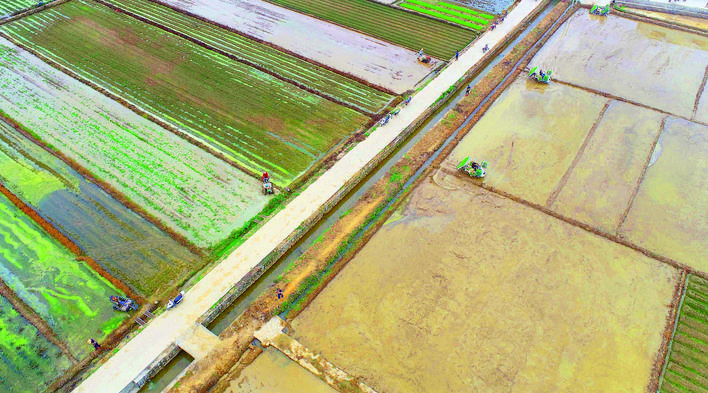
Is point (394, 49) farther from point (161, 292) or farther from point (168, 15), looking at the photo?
point (161, 292)

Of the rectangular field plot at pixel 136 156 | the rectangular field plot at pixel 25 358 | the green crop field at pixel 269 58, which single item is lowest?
the rectangular field plot at pixel 25 358

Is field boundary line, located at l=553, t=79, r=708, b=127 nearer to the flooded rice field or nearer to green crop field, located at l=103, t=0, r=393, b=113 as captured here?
green crop field, located at l=103, t=0, r=393, b=113

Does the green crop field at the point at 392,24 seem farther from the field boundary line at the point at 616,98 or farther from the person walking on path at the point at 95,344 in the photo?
the person walking on path at the point at 95,344

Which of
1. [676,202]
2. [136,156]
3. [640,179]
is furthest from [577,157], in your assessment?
[136,156]

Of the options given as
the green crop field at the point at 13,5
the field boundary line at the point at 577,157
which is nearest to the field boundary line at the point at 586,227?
the field boundary line at the point at 577,157

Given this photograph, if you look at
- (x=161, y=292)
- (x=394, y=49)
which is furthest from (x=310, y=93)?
(x=161, y=292)

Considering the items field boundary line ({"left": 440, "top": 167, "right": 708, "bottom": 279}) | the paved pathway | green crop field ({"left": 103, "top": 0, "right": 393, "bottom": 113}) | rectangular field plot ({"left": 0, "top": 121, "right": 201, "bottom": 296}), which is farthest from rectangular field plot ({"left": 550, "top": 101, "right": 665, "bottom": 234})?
rectangular field plot ({"left": 0, "top": 121, "right": 201, "bottom": 296})

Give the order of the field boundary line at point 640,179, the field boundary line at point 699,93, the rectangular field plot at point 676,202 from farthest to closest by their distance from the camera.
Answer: the field boundary line at point 699,93 → the field boundary line at point 640,179 → the rectangular field plot at point 676,202
